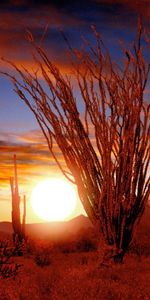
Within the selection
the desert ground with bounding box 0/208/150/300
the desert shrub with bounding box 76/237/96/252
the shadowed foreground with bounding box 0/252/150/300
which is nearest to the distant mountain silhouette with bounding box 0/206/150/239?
the desert shrub with bounding box 76/237/96/252

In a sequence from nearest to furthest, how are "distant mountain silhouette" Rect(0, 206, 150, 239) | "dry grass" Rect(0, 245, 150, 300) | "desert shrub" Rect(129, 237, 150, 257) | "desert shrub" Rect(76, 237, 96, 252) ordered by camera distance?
"dry grass" Rect(0, 245, 150, 300), "desert shrub" Rect(129, 237, 150, 257), "desert shrub" Rect(76, 237, 96, 252), "distant mountain silhouette" Rect(0, 206, 150, 239)

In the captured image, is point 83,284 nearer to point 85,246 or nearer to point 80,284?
point 80,284

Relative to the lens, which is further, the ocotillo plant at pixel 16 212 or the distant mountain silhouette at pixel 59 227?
the distant mountain silhouette at pixel 59 227

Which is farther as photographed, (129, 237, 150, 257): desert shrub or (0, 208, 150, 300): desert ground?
(129, 237, 150, 257): desert shrub

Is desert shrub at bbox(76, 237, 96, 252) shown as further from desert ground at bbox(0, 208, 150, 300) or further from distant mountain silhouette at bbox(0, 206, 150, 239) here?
distant mountain silhouette at bbox(0, 206, 150, 239)

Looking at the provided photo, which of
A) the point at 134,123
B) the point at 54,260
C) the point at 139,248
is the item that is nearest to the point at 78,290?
the point at 134,123

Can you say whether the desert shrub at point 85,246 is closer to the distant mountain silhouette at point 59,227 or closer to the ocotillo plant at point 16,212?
the ocotillo plant at point 16,212

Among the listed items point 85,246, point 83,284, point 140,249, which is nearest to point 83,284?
point 83,284

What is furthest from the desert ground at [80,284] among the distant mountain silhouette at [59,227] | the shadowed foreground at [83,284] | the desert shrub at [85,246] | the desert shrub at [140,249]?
the distant mountain silhouette at [59,227]

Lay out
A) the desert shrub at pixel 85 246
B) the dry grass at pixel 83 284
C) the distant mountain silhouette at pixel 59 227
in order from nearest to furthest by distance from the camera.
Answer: the dry grass at pixel 83 284 < the desert shrub at pixel 85 246 < the distant mountain silhouette at pixel 59 227

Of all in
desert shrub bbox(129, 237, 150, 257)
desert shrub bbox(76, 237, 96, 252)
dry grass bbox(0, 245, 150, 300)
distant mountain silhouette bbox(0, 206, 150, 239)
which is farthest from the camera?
distant mountain silhouette bbox(0, 206, 150, 239)

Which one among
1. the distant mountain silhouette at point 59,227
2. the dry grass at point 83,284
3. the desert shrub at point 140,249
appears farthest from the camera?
the distant mountain silhouette at point 59,227

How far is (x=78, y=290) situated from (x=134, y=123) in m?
3.23

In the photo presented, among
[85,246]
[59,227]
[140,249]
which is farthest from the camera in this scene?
[59,227]
